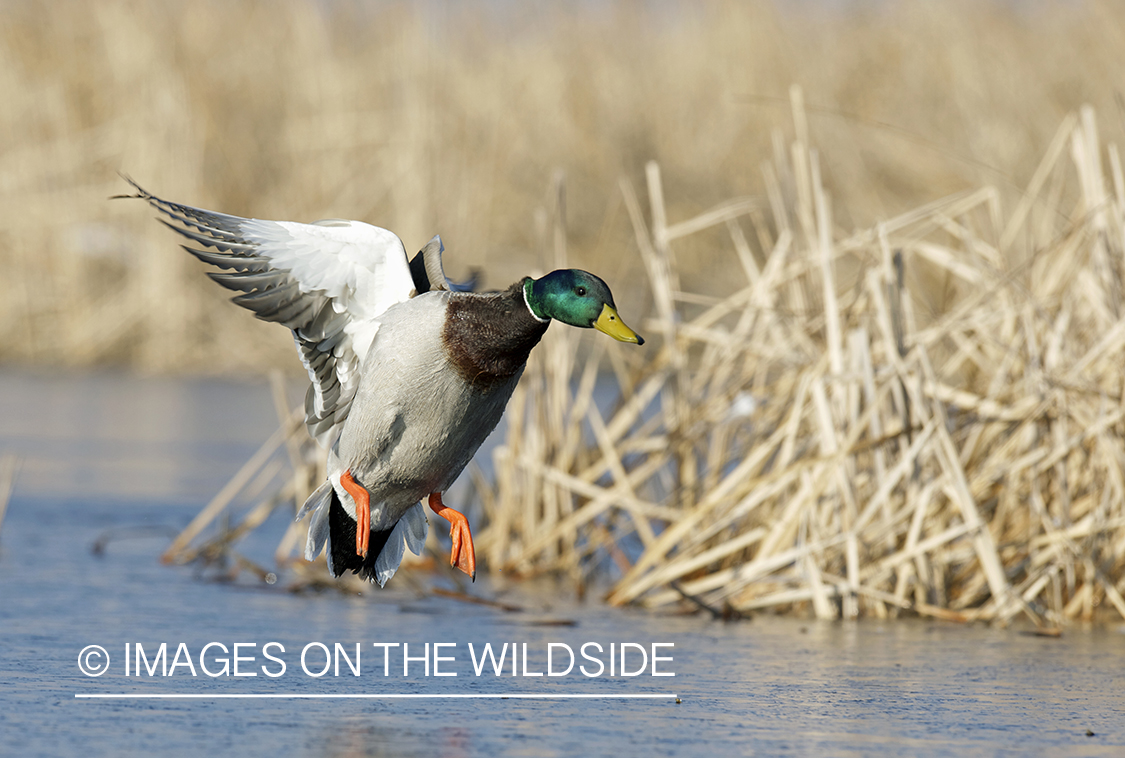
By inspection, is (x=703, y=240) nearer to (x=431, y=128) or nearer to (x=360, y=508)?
(x=431, y=128)

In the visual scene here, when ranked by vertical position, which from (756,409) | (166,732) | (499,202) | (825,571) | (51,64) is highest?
(51,64)

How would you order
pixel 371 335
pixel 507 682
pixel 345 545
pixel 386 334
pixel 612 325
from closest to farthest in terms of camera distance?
pixel 612 325 < pixel 507 682 < pixel 386 334 < pixel 371 335 < pixel 345 545

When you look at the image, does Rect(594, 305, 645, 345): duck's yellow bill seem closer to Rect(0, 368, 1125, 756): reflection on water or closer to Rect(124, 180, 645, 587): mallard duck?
Rect(124, 180, 645, 587): mallard duck

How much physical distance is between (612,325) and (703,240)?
9.63 meters

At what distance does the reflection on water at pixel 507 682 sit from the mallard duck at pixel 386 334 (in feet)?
1.61

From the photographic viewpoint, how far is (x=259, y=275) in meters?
4.40

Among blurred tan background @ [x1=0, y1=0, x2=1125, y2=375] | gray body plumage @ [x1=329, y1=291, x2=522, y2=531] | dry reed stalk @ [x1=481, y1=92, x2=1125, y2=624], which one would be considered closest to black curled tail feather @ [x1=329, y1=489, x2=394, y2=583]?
gray body plumage @ [x1=329, y1=291, x2=522, y2=531]

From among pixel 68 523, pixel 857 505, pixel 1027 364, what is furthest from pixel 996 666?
pixel 68 523

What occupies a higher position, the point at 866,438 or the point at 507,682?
the point at 866,438

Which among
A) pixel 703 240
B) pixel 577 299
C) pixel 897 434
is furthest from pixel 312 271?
pixel 703 240

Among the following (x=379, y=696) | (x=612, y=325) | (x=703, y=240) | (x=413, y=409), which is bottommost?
(x=379, y=696)

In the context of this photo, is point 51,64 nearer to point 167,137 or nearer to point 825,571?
point 167,137

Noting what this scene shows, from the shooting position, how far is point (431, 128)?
12.0 meters

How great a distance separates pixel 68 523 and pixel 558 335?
101 inches
